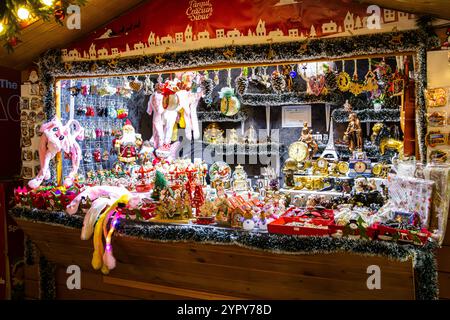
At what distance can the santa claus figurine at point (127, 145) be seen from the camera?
5469 mm

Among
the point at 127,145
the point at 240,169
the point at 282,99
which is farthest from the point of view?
the point at 282,99

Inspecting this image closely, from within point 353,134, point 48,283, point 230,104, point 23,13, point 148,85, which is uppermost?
point 23,13

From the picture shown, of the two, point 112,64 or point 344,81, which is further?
point 112,64

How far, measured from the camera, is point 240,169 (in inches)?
198

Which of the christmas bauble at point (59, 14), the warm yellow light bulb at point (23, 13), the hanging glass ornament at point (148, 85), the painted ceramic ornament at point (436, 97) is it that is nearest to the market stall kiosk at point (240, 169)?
the painted ceramic ornament at point (436, 97)

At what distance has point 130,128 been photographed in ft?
18.2

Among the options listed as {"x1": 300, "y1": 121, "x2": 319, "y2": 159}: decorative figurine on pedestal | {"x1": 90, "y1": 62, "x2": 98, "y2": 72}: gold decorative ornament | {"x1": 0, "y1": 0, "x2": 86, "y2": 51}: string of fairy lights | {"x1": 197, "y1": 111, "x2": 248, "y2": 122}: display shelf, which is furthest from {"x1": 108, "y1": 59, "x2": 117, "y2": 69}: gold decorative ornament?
{"x1": 300, "y1": 121, "x2": 319, "y2": 159}: decorative figurine on pedestal

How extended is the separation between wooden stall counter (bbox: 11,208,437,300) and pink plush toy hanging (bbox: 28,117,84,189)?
0.56m

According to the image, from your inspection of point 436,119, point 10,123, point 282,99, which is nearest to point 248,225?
point 436,119

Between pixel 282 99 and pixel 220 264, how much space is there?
2798mm

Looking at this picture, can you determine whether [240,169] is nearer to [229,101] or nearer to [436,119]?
[229,101]

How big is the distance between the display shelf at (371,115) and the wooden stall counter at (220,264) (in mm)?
2577

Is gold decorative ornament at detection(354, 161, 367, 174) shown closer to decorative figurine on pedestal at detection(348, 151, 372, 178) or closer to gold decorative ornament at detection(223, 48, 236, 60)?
decorative figurine on pedestal at detection(348, 151, 372, 178)

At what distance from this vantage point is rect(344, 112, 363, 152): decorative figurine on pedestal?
17.1 feet
